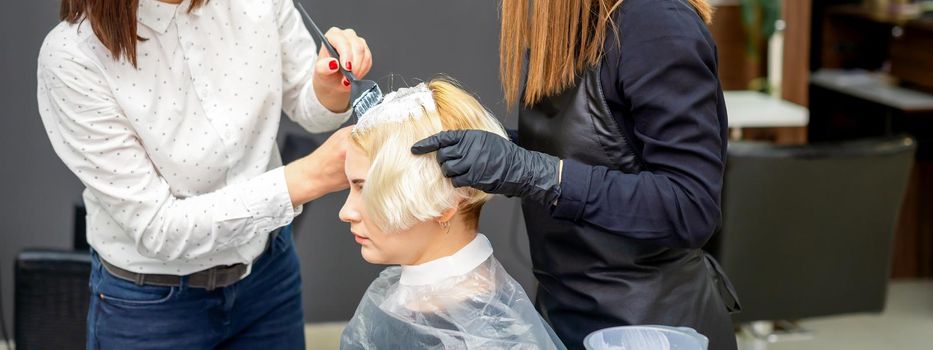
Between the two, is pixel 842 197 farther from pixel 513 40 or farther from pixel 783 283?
pixel 513 40

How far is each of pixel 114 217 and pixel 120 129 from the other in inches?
5.5

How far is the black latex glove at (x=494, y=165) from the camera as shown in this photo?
1330 mm

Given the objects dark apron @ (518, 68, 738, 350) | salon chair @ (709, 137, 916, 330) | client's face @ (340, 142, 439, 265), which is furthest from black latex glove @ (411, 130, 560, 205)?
salon chair @ (709, 137, 916, 330)

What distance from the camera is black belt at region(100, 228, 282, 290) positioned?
67.0 inches

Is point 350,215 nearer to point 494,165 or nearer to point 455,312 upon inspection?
point 455,312

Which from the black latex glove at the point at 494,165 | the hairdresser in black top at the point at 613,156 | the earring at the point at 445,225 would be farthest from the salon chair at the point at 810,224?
the black latex glove at the point at 494,165

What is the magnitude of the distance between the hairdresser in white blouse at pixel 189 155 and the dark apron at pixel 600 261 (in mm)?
321

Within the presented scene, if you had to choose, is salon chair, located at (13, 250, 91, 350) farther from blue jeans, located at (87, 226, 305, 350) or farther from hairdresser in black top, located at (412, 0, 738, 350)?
hairdresser in black top, located at (412, 0, 738, 350)

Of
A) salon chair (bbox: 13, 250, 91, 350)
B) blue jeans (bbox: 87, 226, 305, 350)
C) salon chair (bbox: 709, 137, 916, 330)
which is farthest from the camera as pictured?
salon chair (bbox: 709, 137, 916, 330)

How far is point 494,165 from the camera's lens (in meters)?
1.33

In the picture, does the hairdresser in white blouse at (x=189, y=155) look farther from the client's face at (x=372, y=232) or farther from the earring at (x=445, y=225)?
the earring at (x=445, y=225)

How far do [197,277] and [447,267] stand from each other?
0.44 meters

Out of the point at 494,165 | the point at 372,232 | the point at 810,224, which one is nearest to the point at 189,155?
the point at 372,232

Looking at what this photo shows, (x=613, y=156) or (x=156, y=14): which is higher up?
(x=156, y=14)
